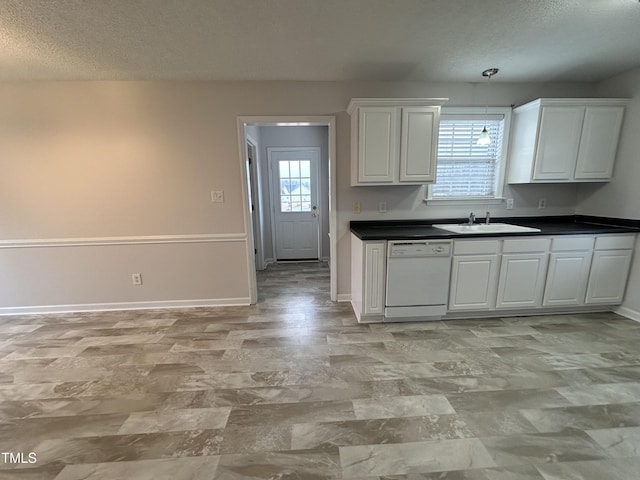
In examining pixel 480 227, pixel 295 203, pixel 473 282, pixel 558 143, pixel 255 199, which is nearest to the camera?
pixel 473 282

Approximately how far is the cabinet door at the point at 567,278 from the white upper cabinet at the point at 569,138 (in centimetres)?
84

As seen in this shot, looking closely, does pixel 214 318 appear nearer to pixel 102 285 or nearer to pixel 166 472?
pixel 102 285

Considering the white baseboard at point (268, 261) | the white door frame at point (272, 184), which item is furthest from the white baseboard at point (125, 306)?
the white door frame at point (272, 184)

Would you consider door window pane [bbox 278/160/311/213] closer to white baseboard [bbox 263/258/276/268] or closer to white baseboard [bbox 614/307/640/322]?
white baseboard [bbox 263/258/276/268]

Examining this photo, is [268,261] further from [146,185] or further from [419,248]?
[419,248]

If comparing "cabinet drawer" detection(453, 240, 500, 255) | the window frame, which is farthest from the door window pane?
"cabinet drawer" detection(453, 240, 500, 255)

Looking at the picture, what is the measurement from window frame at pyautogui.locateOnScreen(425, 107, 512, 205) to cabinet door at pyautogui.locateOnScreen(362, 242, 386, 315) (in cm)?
107

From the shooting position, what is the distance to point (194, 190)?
295 cm

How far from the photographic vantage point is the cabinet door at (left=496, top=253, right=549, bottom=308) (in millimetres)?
2629

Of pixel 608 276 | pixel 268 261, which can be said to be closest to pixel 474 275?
pixel 608 276

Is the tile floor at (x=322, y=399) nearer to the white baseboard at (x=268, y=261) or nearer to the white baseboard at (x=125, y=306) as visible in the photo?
the white baseboard at (x=125, y=306)

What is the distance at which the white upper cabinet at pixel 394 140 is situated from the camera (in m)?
2.59

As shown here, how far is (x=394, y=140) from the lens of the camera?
266 centimetres

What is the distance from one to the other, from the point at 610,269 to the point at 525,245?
0.98 metres
